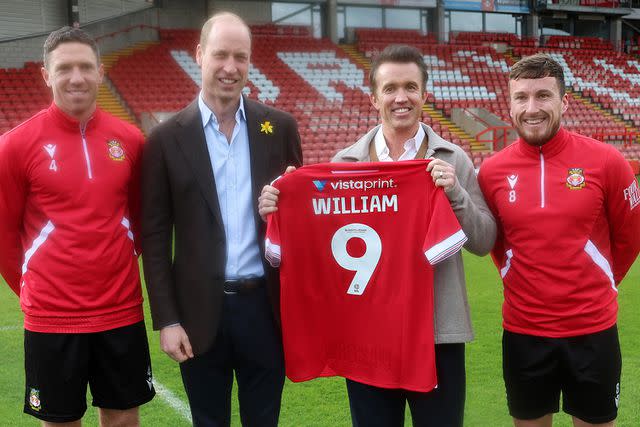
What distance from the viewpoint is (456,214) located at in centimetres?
249

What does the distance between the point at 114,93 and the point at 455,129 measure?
35.3 feet

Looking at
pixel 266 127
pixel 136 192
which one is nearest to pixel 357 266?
pixel 266 127

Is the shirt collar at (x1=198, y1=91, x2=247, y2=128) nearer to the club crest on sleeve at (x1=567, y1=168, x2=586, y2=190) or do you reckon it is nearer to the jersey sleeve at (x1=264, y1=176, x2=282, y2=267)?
the jersey sleeve at (x1=264, y1=176, x2=282, y2=267)

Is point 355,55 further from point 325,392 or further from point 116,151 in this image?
point 116,151

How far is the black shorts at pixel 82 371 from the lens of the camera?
8.99 feet

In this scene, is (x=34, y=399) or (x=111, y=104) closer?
(x=34, y=399)

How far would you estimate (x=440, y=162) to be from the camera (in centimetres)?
246

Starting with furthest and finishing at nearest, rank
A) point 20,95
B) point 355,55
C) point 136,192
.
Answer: point 355,55 → point 20,95 → point 136,192

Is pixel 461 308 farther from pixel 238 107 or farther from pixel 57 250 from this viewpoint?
pixel 57 250

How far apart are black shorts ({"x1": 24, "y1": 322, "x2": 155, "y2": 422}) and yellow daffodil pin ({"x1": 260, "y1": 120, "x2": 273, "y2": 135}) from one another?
1.00 meters

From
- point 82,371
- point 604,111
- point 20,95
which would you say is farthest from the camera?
point 604,111

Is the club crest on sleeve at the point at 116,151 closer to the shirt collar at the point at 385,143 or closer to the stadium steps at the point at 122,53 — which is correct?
the shirt collar at the point at 385,143

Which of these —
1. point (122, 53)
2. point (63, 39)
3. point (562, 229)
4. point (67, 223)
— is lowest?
point (562, 229)

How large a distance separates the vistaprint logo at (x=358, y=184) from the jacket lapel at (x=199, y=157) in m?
0.41
